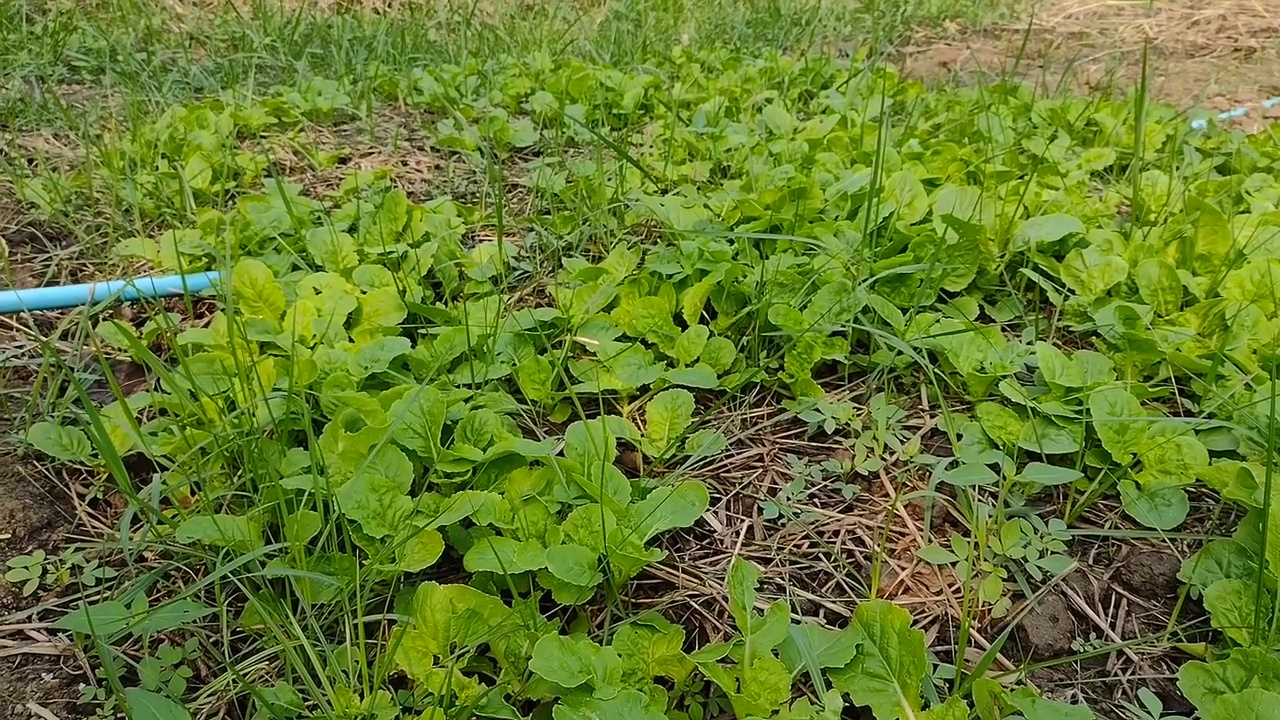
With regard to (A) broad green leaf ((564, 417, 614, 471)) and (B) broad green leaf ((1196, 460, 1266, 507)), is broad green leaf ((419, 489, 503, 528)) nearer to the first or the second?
(A) broad green leaf ((564, 417, 614, 471))

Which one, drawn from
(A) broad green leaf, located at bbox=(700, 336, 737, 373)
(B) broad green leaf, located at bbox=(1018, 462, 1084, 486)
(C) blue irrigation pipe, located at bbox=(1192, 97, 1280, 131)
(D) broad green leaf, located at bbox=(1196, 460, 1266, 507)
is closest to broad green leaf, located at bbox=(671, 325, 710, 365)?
(A) broad green leaf, located at bbox=(700, 336, 737, 373)

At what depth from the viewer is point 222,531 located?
106cm

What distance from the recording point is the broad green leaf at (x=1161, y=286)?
1.50 metres

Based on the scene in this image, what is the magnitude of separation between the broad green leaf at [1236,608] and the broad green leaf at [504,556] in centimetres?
80

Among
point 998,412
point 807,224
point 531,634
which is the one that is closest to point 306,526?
point 531,634

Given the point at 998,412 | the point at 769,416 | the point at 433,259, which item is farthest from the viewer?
the point at 433,259

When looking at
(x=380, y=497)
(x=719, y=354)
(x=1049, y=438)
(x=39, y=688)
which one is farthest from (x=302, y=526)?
(x=1049, y=438)

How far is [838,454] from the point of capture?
1.29 meters

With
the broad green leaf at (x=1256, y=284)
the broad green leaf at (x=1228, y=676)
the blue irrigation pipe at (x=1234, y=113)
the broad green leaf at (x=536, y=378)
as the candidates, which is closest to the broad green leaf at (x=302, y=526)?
the broad green leaf at (x=536, y=378)

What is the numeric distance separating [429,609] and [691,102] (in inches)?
79.1

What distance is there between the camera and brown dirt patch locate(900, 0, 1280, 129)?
3117 mm

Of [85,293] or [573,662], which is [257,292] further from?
[573,662]

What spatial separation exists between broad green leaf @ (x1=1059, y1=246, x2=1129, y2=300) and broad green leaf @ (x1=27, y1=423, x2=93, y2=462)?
1659mm

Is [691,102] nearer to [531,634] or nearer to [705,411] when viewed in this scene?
[705,411]
